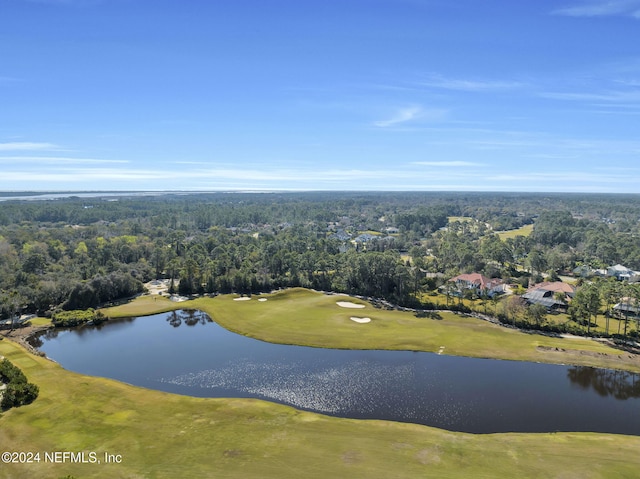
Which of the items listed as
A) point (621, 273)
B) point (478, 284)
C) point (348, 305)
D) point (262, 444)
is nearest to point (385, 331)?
point (348, 305)

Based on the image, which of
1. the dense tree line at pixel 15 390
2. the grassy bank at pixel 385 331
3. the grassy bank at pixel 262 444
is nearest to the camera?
the grassy bank at pixel 262 444

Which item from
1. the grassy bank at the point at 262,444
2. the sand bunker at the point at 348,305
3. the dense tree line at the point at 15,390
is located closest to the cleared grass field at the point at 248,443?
the grassy bank at the point at 262,444

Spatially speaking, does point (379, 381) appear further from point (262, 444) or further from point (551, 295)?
point (551, 295)

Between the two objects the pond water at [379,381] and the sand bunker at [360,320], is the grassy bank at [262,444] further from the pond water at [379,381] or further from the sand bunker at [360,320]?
the sand bunker at [360,320]

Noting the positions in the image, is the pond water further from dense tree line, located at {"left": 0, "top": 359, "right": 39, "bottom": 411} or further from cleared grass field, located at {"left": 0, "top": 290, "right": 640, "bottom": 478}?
dense tree line, located at {"left": 0, "top": 359, "right": 39, "bottom": 411}

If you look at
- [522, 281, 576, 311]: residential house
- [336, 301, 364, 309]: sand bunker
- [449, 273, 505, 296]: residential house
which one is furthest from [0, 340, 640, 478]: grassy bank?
[449, 273, 505, 296]: residential house

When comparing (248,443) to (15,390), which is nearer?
(248,443)
